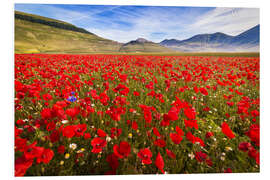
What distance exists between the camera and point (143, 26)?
287 cm

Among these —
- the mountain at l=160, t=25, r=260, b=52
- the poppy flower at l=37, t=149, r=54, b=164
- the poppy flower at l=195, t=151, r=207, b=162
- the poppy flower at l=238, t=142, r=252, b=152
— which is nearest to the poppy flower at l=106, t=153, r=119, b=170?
the poppy flower at l=37, t=149, r=54, b=164

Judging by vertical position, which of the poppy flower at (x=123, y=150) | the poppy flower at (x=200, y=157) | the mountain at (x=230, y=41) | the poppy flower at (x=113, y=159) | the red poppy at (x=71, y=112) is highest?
the mountain at (x=230, y=41)

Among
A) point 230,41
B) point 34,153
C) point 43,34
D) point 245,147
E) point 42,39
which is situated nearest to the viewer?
point 34,153

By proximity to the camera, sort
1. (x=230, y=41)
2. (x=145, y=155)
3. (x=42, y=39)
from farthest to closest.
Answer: (x=42, y=39) < (x=230, y=41) < (x=145, y=155)

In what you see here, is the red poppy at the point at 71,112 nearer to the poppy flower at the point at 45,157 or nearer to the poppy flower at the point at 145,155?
the poppy flower at the point at 45,157

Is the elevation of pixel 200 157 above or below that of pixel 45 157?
below

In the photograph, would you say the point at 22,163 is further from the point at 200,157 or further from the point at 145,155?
the point at 200,157

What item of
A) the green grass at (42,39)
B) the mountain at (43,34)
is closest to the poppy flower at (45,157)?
the mountain at (43,34)

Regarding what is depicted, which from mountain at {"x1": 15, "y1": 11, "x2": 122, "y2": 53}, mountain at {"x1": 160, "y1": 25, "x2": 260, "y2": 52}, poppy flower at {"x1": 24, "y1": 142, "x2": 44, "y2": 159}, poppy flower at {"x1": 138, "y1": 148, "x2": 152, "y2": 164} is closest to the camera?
poppy flower at {"x1": 24, "y1": 142, "x2": 44, "y2": 159}

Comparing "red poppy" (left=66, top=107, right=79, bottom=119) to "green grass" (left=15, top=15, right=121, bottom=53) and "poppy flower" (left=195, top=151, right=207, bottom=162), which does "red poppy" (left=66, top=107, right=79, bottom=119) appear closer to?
"poppy flower" (left=195, top=151, right=207, bottom=162)

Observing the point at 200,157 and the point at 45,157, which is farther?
the point at 200,157

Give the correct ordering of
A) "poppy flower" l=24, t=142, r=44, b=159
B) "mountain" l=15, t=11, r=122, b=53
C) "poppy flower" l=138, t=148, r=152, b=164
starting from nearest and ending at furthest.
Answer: "poppy flower" l=24, t=142, r=44, b=159 < "poppy flower" l=138, t=148, r=152, b=164 < "mountain" l=15, t=11, r=122, b=53

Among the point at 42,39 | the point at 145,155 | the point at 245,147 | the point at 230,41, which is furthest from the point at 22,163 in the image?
the point at 42,39

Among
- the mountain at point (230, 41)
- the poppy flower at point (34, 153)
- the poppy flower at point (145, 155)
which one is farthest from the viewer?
the mountain at point (230, 41)
